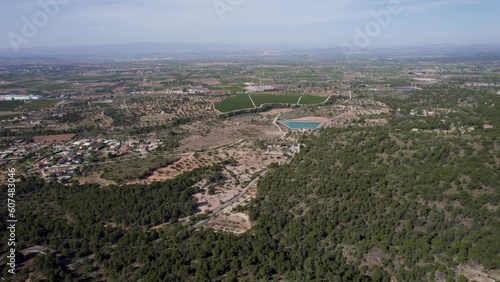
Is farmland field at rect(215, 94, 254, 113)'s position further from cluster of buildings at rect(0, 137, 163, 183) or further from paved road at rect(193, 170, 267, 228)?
paved road at rect(193, 170, 267, 228)

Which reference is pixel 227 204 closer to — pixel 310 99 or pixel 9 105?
pixel 310 99

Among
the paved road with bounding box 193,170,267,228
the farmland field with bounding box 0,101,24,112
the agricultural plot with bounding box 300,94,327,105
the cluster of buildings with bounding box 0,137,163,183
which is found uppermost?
the agricultural plot with bounding box 300,94,327,105

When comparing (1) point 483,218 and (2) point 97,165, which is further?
(2) point 97,165

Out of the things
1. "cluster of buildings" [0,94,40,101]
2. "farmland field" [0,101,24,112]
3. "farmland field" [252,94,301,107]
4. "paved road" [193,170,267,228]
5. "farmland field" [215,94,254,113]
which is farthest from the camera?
"cluster of buildings" [0,94,40,101]

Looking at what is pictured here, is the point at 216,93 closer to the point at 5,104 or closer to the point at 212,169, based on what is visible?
the point at 5,104

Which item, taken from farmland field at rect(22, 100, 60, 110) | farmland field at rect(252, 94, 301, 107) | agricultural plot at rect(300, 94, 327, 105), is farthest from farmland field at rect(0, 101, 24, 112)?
agricultural plot at rect(300, 94, 327, 105)

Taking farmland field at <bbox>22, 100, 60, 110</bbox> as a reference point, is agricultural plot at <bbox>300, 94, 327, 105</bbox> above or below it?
above

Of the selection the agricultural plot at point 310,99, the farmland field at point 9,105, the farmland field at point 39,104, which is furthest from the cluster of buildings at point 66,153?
the agricultural plot at point 310,99

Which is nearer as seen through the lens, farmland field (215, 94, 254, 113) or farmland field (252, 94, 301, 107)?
farmland field (215, 94, 254, 113)

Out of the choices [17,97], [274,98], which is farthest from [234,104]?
[17,97]

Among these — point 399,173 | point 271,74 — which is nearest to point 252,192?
point 399,173
